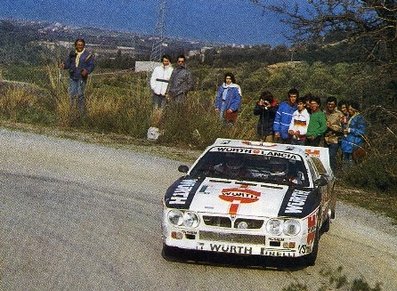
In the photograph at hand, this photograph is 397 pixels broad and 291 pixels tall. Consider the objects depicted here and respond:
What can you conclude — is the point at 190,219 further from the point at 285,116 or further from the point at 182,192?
the point at 285,116

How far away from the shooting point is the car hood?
30.9 ft

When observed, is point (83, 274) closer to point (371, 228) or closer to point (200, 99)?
point (371, 228)

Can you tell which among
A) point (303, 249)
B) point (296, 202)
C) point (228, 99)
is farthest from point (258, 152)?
point (228, 99)

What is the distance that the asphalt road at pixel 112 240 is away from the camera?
28.5 feet

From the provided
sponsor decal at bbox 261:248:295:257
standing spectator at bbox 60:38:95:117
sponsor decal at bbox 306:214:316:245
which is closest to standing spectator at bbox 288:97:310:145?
standing spectator at bbox 60:38:95:117

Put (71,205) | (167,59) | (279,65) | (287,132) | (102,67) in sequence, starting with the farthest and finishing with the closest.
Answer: (102,67) < (279,65) < (167,59) < (287,132) < (71,205)

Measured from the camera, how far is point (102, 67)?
42.7 metres

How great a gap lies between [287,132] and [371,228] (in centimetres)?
418

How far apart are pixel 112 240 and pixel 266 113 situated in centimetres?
792

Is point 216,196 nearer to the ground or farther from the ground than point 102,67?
farther from the ground

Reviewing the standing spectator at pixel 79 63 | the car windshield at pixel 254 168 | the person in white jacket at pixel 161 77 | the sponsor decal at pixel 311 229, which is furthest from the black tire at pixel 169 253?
the standing spectator at pixel 79 63

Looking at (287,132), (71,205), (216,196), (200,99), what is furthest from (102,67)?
(216,196)

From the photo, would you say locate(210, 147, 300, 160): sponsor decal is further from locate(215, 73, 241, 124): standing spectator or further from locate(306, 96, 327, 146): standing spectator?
locate(215, 73, 241, 124): standing spectator

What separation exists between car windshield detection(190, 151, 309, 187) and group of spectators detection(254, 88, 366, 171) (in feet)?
17.3
